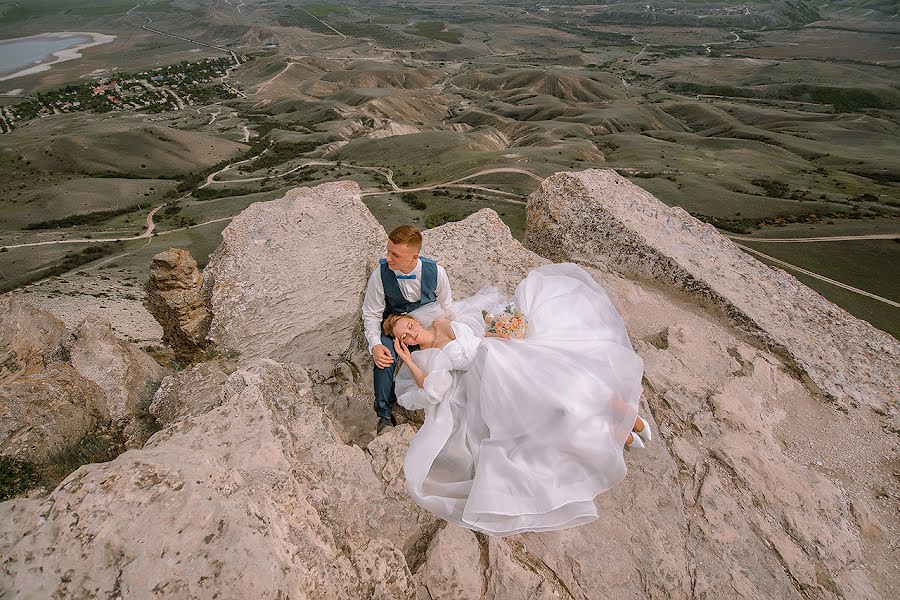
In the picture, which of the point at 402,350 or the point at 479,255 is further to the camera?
the point at 479,255

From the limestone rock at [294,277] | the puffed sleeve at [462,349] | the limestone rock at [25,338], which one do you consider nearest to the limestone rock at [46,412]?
the limestone rock at [25,338]

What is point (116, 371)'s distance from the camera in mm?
9883

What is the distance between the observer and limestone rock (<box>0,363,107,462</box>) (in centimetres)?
724

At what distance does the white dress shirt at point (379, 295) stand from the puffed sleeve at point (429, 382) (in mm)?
804

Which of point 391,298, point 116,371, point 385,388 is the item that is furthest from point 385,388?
point 116,371

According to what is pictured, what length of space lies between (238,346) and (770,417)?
1301cm

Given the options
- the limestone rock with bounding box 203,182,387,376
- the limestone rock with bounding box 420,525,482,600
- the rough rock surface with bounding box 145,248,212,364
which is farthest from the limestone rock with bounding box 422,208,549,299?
the rough rock surface with bounding box 145,248,212,364

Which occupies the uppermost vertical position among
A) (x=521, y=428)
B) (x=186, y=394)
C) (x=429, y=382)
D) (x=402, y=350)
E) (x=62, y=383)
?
(x=429, y=382)

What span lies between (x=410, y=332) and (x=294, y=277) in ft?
32.1

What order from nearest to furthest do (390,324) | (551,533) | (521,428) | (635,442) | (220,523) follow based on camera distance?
(220,523) < (521,428) < (551,533) < (635,442) < (390,324)

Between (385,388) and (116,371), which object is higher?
(385,388)

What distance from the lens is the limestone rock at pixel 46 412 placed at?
724 cm

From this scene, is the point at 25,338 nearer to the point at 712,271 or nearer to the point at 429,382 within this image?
the point at 429,382

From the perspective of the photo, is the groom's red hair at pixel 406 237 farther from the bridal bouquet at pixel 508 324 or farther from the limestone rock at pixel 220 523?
the limestone rock at pixel 220 523
